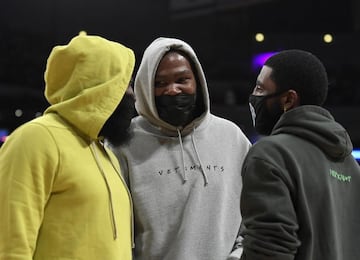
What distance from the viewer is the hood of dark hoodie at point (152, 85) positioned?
5.31 ft

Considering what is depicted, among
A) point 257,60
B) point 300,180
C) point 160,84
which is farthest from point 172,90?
point 257,60

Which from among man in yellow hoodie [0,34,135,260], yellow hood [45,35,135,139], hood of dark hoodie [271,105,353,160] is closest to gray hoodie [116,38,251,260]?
man in yellow hoodie [0,34,135,260]

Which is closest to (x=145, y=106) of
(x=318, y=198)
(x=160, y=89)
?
(x=160, y=89)

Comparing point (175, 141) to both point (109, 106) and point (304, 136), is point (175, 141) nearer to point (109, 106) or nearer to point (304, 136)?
point (109, 106)

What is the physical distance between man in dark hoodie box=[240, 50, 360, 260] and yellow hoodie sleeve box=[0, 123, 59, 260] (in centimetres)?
42

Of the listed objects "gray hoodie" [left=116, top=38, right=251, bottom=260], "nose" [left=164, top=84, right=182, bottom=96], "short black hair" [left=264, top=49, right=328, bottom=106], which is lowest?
"gray hoodie" [left=116, top=38, right=251, bottom=260]

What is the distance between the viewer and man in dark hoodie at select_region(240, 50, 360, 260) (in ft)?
3.85

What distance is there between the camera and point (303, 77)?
1.31 metres

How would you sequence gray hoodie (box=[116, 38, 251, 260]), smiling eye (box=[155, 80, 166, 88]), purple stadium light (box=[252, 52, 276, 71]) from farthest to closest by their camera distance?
purple stadium light (box=[252, 52, 276, 71]) → smiling eye (box=[155, 80, 166, 88]) → gray hoodie (box=[116, 38, 251, 260])

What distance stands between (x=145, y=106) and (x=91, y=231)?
48cm

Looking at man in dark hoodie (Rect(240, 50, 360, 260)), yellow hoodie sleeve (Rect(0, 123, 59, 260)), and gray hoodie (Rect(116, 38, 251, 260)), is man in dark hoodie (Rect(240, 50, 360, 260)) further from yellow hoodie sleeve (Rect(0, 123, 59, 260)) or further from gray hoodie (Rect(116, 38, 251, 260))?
yellow hoodie sleeve (Rect(0, 123, 59, 260))

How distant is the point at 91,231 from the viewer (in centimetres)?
127

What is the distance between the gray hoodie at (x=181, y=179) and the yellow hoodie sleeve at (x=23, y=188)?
0.38 metres

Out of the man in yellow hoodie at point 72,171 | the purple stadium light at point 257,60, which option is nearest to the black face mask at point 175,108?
the man in yellow hoodie at point 72,171
